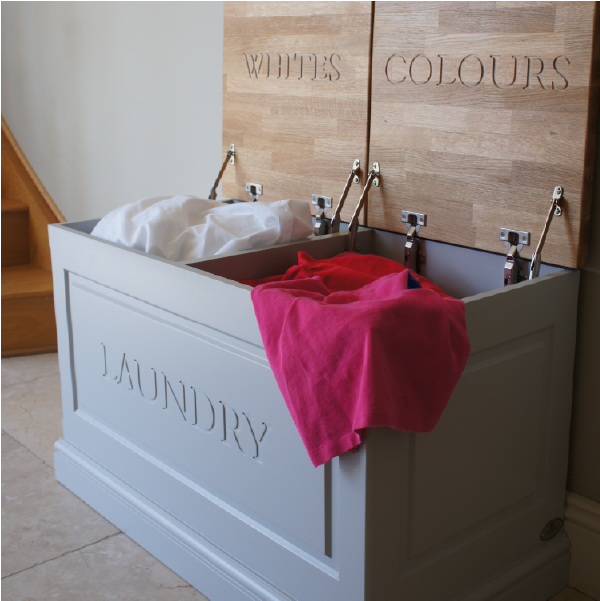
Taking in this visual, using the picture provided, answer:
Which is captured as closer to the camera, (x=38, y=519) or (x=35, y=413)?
(x=38, y=519)

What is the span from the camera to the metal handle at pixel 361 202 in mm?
1813

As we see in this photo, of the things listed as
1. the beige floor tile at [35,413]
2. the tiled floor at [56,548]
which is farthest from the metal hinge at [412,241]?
the beige floor tile at [35,413]

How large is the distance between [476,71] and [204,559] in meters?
1.22

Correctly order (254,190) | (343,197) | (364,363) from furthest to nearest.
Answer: (254,190) < (343,197) < (364,363)

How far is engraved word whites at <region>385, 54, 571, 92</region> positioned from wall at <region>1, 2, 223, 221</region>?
3.09ft

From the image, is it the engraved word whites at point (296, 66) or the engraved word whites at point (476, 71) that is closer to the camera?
the engraved word whites at point (476, 71)

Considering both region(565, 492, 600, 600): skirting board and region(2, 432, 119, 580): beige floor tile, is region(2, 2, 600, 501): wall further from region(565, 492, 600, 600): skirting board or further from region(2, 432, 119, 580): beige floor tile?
region(565, 492, 600, 600): skirting board

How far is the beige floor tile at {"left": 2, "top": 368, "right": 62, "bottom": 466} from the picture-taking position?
7.50 feet

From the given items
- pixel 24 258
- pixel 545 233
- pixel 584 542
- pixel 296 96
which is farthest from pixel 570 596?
pixel 24 258

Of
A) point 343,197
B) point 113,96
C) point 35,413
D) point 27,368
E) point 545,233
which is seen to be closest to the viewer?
point 545,233

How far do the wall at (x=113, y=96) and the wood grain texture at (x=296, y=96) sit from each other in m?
0.33

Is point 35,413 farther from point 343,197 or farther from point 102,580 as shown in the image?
point 343,197

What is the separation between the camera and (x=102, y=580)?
163 cm

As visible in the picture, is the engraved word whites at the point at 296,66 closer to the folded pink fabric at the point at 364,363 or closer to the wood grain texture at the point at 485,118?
the wood grain texture at the point at 485,118
